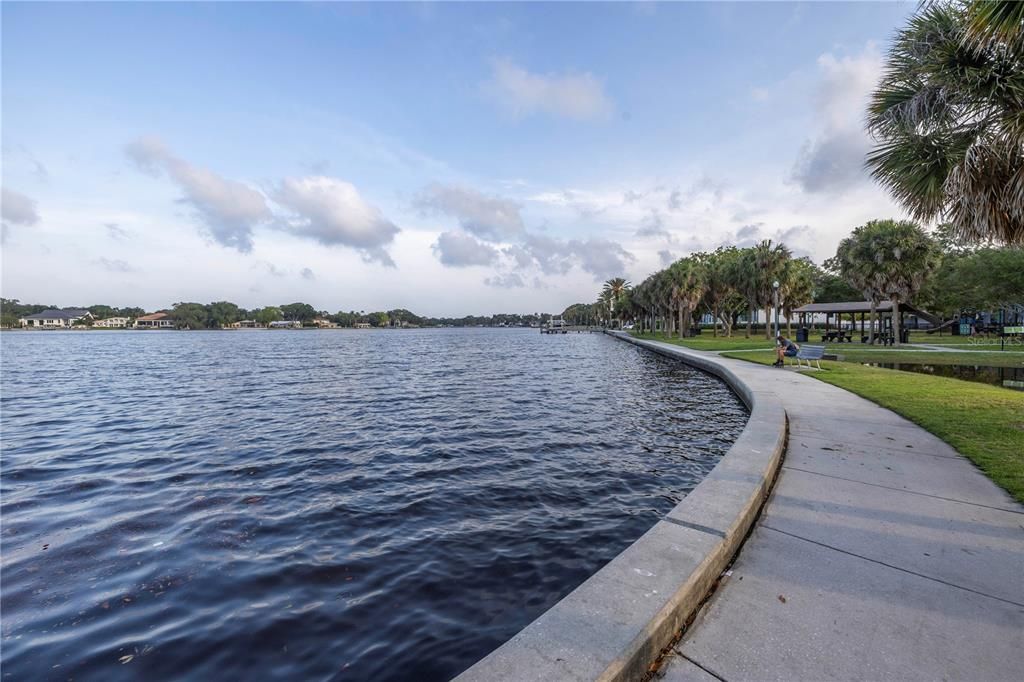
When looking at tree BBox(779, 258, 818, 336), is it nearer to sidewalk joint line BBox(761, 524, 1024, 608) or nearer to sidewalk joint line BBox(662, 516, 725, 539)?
sidewalk joint line BBox(761, 524, 1024, 608)

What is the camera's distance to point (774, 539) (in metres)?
4.03

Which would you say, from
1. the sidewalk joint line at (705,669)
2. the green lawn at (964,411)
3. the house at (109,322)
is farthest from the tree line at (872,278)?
the house at (109,322)

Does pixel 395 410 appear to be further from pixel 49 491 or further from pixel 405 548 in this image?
pixel 405 548

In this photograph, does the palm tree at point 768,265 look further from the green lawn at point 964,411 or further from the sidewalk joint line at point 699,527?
the sidewalk joint line at point 699,527

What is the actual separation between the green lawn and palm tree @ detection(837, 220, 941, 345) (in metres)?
19.8

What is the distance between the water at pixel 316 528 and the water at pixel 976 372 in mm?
8061

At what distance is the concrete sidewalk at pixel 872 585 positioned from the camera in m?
2.52

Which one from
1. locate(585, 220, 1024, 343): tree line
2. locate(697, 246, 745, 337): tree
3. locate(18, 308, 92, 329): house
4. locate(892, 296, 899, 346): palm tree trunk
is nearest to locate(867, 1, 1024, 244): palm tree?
locate(585, 220, 1024, 343): tree line

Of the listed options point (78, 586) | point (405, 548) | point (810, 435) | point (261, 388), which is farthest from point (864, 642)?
point (261, 388)

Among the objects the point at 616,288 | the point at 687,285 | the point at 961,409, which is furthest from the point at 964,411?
the point at 616,288

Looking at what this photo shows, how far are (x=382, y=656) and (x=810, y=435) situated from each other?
723 centimetres

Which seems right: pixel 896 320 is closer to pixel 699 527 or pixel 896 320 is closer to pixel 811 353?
pixel 811 353

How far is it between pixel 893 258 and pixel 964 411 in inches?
1075

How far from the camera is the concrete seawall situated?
90.9 inches
